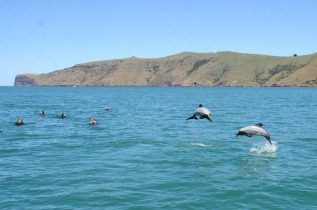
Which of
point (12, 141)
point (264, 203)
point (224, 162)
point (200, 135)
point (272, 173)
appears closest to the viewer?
point (264, 203)

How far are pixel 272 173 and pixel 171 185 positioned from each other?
6.59m

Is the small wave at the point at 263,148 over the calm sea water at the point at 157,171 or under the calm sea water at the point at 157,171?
over

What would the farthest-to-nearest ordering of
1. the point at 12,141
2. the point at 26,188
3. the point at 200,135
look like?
the point at 200,135 < the point at 12,141 < the point at 26,188

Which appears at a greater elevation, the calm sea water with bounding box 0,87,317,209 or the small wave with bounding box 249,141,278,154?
the small wave with bounding box 249,141,278,154

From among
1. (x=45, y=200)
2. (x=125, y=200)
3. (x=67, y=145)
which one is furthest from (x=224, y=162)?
(x=67, y=145)

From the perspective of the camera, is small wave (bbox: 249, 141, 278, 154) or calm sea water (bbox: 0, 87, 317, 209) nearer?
calm sea water (bbox: 0, 87, 317, 209)

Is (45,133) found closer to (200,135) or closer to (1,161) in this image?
(1,161)

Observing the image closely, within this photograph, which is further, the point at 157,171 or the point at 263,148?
the point at 263,148

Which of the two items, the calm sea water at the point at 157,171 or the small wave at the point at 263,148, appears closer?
the calm sea water at the point at 157,171

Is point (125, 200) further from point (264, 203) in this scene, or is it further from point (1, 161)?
point (1, 161)

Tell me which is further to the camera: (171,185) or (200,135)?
(200,135)

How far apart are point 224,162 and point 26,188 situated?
12542 mm

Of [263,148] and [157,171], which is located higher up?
[263,148]

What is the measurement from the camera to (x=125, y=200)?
Answer: 50.0 ft
